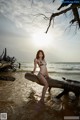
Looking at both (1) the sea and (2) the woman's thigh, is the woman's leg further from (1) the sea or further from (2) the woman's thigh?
(1) the sea

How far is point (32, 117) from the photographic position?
17.5ft

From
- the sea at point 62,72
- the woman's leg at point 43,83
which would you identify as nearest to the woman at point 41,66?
the woman's leg at point 43,83

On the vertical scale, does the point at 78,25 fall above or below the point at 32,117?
above

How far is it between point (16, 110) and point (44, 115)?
104 cm

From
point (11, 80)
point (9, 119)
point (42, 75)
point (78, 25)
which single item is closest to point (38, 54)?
point (42, 75)

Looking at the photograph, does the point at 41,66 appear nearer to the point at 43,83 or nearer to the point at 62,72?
the point at 43,83

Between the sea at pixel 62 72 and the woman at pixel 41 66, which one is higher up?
the woman at pixel 41 66

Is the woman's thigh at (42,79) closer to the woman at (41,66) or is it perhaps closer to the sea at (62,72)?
the woman at (41,66)

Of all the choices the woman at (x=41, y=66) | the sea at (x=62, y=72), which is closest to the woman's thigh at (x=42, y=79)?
the woman at (x=41, y=66)

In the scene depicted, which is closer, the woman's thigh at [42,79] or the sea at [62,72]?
the woman's thigh at [42,79]

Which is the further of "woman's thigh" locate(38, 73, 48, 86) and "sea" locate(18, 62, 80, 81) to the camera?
"sea" locate(18, 62, 80, 81)

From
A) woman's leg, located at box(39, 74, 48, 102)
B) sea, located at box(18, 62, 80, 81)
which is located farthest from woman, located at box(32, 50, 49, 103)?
sea, located at box(18, 62, 80, 81)

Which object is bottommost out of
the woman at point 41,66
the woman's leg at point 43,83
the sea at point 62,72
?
the sea at point 62,72

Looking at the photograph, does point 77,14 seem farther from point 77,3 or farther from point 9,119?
point 9,119
